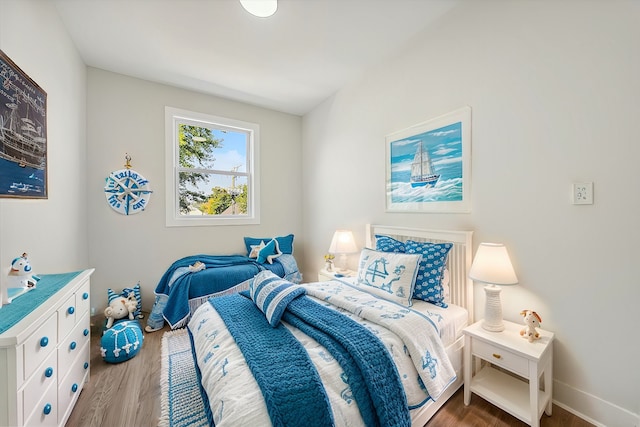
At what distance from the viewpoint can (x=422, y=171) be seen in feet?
7.74

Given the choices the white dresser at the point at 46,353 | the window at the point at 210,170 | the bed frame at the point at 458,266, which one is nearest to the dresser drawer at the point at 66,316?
the white dresser at the point at 46,353

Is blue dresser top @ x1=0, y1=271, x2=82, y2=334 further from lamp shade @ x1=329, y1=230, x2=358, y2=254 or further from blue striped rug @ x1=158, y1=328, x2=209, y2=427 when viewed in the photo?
lamp shade @ x1=329, y1=230, x2=358, y2=254

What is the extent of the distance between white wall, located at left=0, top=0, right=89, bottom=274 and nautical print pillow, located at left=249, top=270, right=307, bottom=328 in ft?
4.31

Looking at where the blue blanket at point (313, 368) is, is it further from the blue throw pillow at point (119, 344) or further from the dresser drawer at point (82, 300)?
the blue throw pillow at point (119, 344)

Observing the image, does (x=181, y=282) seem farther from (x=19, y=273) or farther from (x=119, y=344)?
(x=19, y=273)

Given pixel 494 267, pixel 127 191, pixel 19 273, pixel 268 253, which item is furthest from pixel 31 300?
pixel 494 267

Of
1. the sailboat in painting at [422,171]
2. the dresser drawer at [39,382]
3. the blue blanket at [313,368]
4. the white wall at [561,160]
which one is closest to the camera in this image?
the blue blanket at [313,368]

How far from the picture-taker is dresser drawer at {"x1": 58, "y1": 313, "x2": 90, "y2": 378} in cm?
145

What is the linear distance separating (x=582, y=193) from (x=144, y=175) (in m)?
3.88

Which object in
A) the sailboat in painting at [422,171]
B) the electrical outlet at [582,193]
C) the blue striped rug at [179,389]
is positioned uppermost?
the sailboat in painting at [422,171]

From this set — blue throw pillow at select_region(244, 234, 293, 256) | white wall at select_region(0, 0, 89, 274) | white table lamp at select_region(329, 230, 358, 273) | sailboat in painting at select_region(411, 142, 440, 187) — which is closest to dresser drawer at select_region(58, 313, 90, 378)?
white wall at select_region(0, 0, 89, 274)

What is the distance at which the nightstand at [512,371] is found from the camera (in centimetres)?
141

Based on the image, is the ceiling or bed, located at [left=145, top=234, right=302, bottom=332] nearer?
the ceiling

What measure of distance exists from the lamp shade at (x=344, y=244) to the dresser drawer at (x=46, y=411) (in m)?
2.30
